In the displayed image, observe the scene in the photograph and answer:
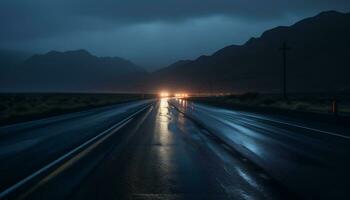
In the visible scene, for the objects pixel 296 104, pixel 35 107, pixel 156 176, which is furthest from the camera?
pixel 35 107

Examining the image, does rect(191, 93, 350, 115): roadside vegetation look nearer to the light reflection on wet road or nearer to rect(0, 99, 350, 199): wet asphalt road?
rect(0, 99, 350, 199): wet asphalt road

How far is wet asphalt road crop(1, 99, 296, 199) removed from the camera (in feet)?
26.0

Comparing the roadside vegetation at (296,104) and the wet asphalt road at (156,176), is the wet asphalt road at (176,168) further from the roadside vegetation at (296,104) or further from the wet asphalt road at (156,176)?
the roadside vegetation at (296,104)

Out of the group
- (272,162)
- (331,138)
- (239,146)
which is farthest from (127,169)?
(331,138)

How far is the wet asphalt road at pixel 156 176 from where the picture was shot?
7922 millimetres

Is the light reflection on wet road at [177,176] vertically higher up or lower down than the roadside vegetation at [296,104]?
lower down

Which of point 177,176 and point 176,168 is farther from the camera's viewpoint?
point 176,168

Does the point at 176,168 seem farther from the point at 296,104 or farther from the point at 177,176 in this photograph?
the point at 296,104

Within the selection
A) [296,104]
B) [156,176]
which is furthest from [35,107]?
[156,176]

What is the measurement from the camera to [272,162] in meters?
11.4

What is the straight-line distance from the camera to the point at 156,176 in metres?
A: 9.58

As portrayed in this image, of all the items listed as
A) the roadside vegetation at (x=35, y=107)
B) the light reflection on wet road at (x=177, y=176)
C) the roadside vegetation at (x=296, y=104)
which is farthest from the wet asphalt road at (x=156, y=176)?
the roadside vegetation at (x=296, y=104)

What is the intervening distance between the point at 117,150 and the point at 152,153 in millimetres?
1192

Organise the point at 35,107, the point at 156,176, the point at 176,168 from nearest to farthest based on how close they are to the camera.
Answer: the point at 156,176
the point at 176,168
the point at 35,107
